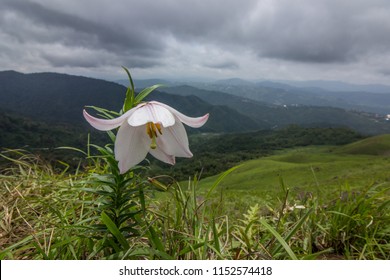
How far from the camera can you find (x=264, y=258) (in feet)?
6.96

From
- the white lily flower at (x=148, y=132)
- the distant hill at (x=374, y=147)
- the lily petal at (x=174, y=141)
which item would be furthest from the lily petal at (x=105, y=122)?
the distant hill at (x=374, y=147)

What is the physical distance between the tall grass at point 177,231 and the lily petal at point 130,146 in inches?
9.7

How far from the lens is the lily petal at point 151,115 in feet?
5.39

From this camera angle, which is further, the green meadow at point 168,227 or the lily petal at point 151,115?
the green meadow at point 168,227

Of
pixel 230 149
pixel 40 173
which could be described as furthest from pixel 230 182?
pixel 230 149

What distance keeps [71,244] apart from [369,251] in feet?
7.51

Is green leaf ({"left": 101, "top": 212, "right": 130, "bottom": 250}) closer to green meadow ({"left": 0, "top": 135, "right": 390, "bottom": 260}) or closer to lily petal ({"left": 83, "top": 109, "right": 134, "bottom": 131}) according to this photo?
green meadow ({"left": 0, "top": 135, "right": 390, "bottom": 260})

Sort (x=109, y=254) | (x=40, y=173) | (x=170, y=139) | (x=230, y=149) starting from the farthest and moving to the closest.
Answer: (x=230, y=149) < (x=40, y=173) < (x=109, y=254) < (x=170, y=139)

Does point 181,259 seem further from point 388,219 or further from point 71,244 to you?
point 388,219

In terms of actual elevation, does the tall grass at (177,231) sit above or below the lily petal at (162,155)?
below

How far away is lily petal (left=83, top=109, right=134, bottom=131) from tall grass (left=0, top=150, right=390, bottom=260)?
52 cm

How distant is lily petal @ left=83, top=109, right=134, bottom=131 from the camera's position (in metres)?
1.60

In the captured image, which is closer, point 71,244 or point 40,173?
point 71,244

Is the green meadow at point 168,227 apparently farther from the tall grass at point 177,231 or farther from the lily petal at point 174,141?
the lily petal at point 174,141
